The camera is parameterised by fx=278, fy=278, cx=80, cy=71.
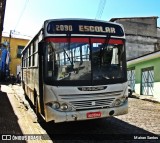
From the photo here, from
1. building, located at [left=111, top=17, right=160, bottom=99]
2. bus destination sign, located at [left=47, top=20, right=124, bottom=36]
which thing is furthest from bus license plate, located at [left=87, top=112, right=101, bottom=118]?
building, located at [left=111, top=17, right=160, bottom=99]

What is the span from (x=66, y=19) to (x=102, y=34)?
1.12m

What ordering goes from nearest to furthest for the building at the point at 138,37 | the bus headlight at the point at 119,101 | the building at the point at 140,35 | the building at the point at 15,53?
the bus headlight at the point at 119,101, the building at the point at 138,37, the building at the point at 140,35, the building at the point at 15,53

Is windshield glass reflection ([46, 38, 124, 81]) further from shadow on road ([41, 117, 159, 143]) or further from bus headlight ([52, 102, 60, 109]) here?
shadow on road ([41, 117, 159, 143])

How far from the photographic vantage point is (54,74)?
747 cm

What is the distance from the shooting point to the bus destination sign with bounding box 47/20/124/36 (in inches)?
304

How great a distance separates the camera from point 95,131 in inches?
332

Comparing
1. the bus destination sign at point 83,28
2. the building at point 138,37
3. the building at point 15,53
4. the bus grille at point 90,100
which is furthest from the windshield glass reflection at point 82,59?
the building at point 15,53

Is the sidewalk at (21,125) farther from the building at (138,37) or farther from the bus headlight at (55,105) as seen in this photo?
the building at (138,37)

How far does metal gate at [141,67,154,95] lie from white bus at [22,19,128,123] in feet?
40.1

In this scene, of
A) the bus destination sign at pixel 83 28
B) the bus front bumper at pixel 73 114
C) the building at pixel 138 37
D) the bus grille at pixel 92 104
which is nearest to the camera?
the bus front bumper at pixel 73 114

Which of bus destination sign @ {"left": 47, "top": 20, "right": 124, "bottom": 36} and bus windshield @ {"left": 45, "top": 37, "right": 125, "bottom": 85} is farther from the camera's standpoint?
bus destination sign @ {"left": 47, "top": 20, "right": 124, "bottom": 36}

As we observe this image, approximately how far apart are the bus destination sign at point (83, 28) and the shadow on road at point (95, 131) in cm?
292

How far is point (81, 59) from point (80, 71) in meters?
0.34

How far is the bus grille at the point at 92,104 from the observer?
7465mm
